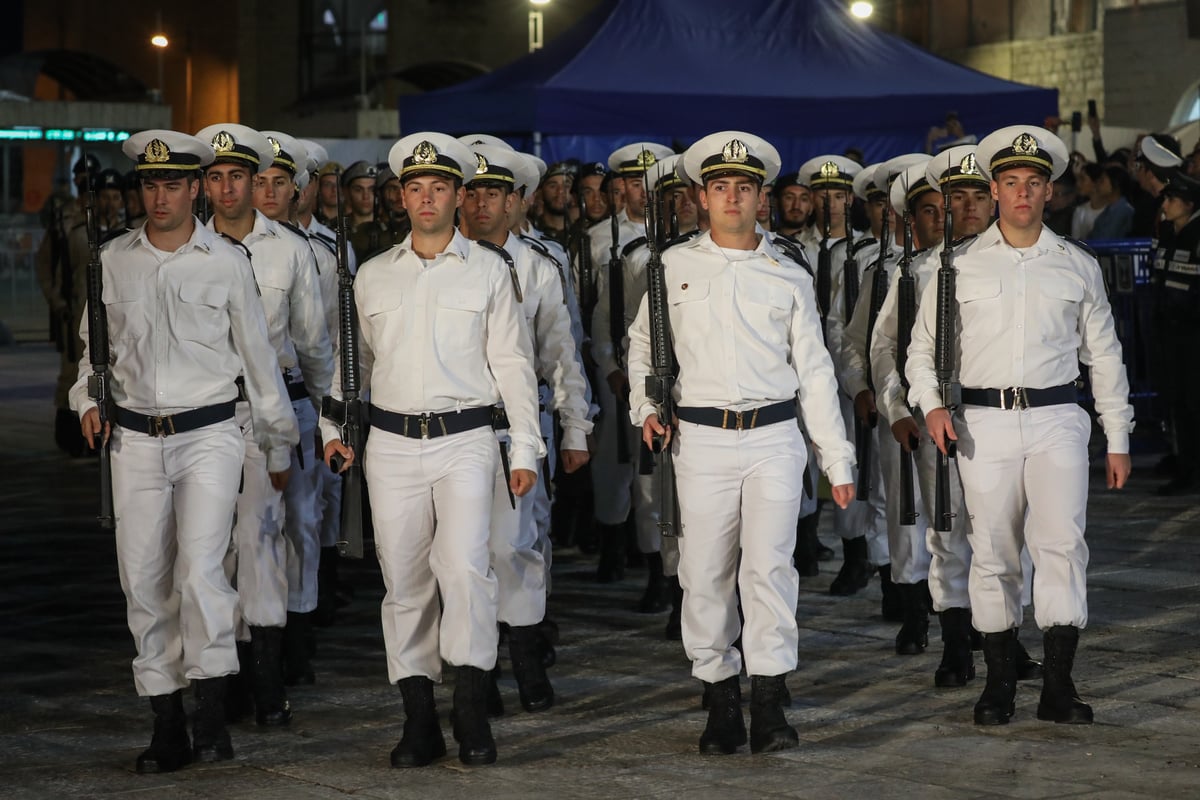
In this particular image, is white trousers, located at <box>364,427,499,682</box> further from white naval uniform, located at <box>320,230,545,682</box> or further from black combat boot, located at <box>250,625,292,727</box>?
black combat boot, located at <box>250,625,292,727</box>

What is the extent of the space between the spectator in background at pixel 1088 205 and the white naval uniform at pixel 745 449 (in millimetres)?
9773

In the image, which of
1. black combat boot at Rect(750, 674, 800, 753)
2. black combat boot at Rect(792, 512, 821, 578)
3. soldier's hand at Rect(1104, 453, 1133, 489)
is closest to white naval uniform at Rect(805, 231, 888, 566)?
black combat boot at Rect(792, 512, 821, 578)

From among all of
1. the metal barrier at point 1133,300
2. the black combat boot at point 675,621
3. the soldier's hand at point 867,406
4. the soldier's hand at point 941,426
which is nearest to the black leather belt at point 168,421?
the soldier's hand at point 941,426

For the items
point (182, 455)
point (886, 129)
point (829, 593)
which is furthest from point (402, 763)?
point (886, 129)

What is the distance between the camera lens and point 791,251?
8.02 meters

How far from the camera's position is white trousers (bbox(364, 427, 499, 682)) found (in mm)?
7148

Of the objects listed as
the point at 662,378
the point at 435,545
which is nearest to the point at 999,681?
the point at 662,378

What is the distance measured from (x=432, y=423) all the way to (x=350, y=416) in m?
0.34

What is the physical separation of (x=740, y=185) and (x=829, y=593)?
3.59 metres

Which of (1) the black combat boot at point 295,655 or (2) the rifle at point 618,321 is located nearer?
(1) the black combat boot at point 295,655

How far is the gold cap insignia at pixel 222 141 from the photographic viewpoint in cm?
830

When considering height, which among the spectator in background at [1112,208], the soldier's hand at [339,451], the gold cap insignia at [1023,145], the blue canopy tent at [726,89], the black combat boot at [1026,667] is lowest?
the black combat boot at [1026,667]

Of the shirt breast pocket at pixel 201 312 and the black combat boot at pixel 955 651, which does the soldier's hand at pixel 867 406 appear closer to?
the black combat boot at pixel 955 651

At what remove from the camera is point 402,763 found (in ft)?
23.3
